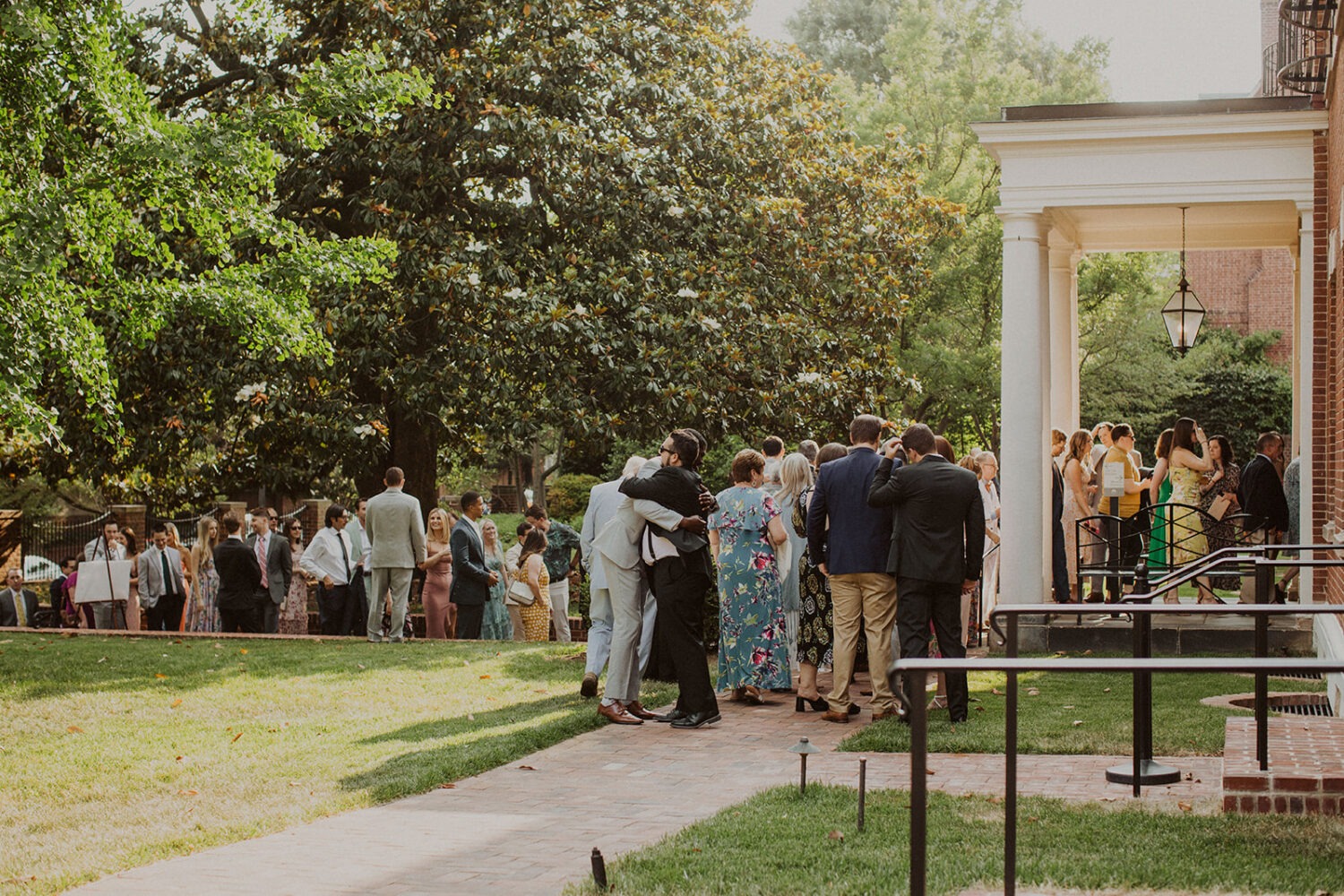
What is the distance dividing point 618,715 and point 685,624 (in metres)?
0.89

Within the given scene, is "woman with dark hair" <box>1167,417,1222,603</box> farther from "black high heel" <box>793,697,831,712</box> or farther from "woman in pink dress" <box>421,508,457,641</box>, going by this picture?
"woman in pink dress" <box>421,508,457,641</box>

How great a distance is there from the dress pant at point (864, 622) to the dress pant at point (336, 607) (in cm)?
847

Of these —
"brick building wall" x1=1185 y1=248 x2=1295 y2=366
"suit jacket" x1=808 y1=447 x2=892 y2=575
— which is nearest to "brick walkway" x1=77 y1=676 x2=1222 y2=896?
"suit jacket" x1=808 y1=447 x2=892 y2=575

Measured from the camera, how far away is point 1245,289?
46031mm

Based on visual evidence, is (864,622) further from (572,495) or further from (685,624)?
(572,495)

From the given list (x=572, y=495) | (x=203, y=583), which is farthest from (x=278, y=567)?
(x=572, y=495)

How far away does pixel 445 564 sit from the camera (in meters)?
16.5

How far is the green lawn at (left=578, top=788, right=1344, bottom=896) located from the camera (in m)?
5.64

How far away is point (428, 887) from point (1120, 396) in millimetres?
Result: 31522

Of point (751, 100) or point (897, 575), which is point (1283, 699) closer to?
point (897, 575)

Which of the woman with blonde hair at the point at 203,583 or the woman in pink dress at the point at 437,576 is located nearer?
the woman in pink dress at the point at 437,576

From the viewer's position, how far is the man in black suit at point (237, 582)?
17.0 m

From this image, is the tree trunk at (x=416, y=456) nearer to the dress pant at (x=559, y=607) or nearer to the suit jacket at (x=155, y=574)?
the suit jacket at (x=155, y=574)

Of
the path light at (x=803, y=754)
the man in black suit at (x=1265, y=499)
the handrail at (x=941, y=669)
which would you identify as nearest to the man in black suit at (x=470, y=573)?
the path light at (x=803, y=754)
